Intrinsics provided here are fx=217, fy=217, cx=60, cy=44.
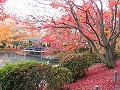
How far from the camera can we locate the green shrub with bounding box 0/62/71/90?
6836 millimetres

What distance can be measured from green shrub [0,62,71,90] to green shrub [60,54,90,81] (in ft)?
9.00

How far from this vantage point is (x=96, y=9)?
1270 cm

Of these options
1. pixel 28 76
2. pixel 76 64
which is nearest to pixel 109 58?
pixel 76 64

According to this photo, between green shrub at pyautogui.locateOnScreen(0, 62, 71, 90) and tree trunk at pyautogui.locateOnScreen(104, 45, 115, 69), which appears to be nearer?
green shrub at pyautogui.locateOnScreen(0, 62, 71, 90)

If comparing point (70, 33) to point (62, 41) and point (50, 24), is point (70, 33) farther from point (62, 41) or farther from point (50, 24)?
point (50, 24)

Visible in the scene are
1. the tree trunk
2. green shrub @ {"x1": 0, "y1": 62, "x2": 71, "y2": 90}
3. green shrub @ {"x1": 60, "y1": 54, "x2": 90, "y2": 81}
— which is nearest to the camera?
green shrub @ {"x1": 0, "y1": 62, "x2": 71, "y2": 90}

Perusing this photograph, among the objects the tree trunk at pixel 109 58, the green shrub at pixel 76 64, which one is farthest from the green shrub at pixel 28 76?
the tree trunk at pixel 109 58

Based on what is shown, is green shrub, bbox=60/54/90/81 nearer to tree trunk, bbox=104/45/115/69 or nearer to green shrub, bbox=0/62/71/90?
tree trunk, bbox=104/45/115/69

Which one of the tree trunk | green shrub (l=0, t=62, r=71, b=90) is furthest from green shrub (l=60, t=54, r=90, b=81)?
green shrub (l=0, t=62, r=71, b=90)

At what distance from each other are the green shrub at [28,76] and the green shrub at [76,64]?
108 inches

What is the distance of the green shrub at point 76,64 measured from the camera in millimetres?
10398

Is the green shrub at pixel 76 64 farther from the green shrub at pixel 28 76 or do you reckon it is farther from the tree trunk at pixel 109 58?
the green shrub at pixel 28 76

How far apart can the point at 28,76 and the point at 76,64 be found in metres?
3.90

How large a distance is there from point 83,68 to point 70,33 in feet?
18.0
